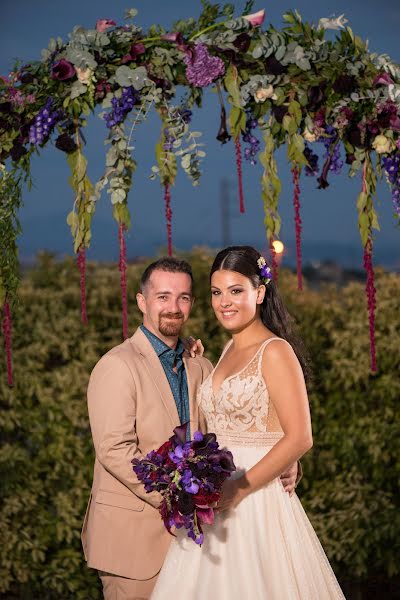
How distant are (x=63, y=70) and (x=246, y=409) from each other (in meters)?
1.70

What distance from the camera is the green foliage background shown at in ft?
21.4

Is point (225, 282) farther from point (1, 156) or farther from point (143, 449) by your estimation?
point (1, 156)

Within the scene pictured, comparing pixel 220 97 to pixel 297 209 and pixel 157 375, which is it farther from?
pixel 157 375

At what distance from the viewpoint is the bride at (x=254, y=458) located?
141 inches

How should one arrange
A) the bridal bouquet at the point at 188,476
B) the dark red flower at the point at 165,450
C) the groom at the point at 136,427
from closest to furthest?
the bridal bouquet at the point at 188,476 < the dark red flower at the point at 165,450 < the groom at the point at 136,427

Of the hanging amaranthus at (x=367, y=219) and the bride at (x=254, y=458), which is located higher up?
the hanging amaranthus at (x=367, y=219)

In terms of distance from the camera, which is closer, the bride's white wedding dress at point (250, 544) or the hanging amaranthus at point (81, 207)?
the bride's white wedding dress at point (250, 544)

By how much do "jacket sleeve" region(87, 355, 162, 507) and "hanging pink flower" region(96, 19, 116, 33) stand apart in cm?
145

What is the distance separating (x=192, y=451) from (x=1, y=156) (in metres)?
1.87

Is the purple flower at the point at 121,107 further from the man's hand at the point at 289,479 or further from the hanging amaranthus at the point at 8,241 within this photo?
the man's hand at the point at 289,479

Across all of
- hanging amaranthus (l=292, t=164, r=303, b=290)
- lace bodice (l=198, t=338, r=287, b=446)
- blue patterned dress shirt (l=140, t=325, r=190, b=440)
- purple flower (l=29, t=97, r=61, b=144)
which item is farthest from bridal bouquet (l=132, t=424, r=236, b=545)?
purple flower (l=29, t=97, r=61, b=144)

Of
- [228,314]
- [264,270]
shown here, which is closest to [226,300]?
Result: [228,314]

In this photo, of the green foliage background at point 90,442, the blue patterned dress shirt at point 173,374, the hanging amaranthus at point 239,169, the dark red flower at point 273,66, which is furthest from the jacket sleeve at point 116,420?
the green foliage background at point 90,442

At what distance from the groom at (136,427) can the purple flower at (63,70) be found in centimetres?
92
